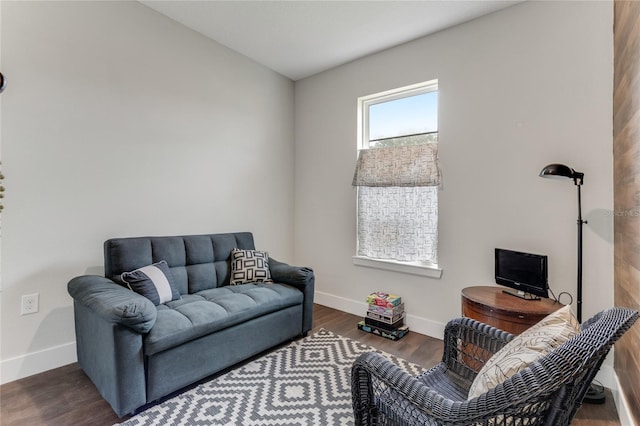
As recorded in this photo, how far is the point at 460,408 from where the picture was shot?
36.4 inches

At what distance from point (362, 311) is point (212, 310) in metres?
1.83

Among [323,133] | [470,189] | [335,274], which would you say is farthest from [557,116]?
[335,274]

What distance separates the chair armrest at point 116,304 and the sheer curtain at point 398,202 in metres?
2.25

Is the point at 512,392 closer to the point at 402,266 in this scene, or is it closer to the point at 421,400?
the point at 421,400

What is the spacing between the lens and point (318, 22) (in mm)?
2797

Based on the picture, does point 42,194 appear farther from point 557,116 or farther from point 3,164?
point 557,116

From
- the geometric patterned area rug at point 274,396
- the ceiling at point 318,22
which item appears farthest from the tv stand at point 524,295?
the ceiling at point 318,22

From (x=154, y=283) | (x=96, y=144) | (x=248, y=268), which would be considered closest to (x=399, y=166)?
(x=248, y=268)

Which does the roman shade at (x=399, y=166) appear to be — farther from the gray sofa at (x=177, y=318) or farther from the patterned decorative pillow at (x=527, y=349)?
the patterned decorative pillow at (x=527, y=349)

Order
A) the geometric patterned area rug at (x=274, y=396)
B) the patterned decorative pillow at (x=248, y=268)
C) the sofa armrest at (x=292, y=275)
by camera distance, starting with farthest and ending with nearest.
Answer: the patterned decorative pillow at (x=248, y=268) < the sofa armrest at (x=292, y=275) < the geometric patterned area rug at (x=274, y=396)

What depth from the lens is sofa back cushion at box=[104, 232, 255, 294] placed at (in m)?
2.31

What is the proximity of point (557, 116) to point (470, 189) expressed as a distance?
0.80m

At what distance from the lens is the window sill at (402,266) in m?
2.93

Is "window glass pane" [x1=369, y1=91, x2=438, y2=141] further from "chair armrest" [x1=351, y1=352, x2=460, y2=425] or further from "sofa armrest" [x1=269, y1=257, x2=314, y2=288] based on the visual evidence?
"chair armrest" [x1=351, y1=352, x2=460, y2=425]
